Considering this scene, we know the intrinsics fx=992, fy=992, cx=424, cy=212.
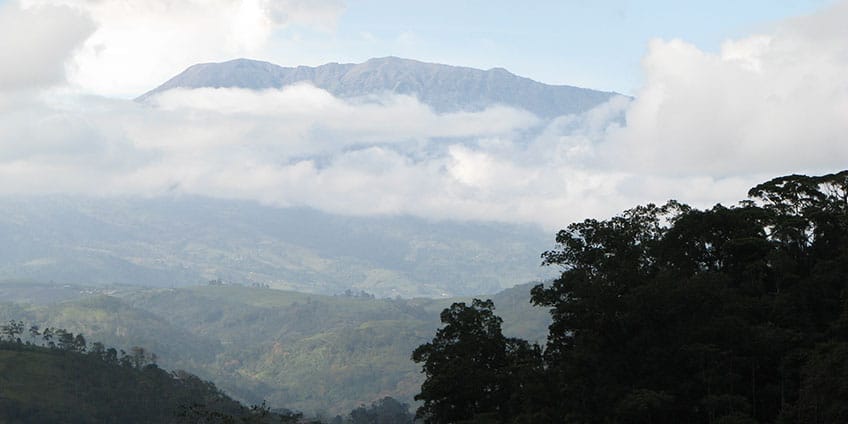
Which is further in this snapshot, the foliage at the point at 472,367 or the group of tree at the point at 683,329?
the foliage at the point at 472,367

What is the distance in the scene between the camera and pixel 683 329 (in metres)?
74.0

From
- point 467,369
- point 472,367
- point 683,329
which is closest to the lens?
point 683,329

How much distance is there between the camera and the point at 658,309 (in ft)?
245

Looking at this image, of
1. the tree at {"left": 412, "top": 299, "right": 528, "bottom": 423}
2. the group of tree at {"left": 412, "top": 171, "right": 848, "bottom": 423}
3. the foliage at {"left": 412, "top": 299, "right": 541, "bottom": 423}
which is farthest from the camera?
the tree at {"left": 412, "top": 299, "right": 528, "bottom": 423}

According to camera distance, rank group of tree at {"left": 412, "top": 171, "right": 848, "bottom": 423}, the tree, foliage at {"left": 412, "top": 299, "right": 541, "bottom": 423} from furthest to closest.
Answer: the tree → foliage at {"left": 412, "top": 299, "right": 541, "bottom": 423} → group of tree at {"left": 412, "top": 171, "right": 848, "bottom": 423}

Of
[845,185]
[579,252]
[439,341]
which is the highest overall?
[845,185]

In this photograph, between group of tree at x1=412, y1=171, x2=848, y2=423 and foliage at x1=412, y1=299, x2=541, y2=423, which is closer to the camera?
group of tree at x1=412, y1=171, x2=848, y2=423

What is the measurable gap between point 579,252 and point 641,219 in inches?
286

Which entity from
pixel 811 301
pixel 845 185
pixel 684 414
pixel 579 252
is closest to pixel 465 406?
pixel 579 252

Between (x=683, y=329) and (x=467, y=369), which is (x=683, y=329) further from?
(x=467, y=369)

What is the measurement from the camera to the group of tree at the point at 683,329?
70812mm

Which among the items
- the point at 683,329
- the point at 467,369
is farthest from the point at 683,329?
the point at 467,369

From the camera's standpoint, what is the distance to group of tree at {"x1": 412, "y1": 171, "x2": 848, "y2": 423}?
70.8 m

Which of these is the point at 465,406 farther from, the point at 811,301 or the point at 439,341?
the point at 811,301
